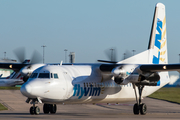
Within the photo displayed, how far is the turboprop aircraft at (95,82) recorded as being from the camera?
19.0 metres

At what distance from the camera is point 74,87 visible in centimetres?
2022

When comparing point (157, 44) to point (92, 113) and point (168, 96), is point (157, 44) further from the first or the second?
point (168, 96)

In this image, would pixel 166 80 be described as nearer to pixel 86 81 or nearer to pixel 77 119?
pixel 86 81

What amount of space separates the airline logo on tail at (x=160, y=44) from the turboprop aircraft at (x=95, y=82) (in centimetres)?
15

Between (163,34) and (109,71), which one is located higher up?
(163,34)

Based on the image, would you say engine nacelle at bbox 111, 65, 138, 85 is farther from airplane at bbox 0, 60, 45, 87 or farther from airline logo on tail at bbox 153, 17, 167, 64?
airplane at bbox 0, 60, 45, 87

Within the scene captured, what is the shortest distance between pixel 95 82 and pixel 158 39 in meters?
7.67

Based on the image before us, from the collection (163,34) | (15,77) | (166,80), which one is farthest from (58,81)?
(15,77)

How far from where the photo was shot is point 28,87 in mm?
18031

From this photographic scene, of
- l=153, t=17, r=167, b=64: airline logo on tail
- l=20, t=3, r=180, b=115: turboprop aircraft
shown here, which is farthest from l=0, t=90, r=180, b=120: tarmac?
l=153, t=17, r=167, b=64: airline logo on tail

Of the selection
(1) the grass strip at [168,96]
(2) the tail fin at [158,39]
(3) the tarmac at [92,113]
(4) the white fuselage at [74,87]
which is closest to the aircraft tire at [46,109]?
(3) the tarmac at [92,113]

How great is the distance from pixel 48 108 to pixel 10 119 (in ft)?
16.3

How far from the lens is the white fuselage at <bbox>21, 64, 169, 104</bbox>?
1864 cm

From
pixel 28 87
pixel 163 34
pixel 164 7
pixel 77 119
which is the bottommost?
pixel 77 119
